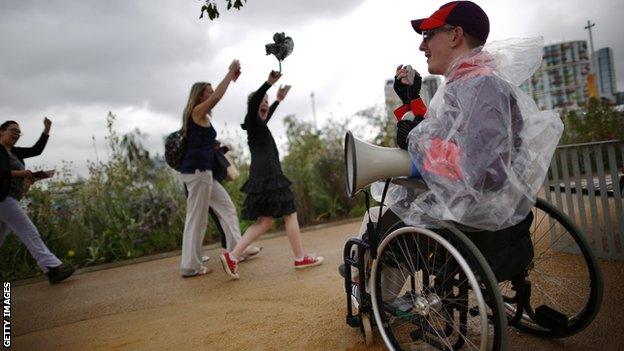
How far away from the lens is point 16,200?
457 centimetres

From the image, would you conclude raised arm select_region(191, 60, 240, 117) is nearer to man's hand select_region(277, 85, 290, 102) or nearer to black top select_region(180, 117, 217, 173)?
black top select_region(180, 117, 217, 173)

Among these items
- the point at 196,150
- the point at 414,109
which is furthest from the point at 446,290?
the point at 196,150

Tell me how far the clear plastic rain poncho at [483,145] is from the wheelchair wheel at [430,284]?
12 cm

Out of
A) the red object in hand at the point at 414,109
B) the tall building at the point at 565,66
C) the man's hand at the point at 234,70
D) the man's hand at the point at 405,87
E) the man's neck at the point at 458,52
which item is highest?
the tall building at the point at 565,66

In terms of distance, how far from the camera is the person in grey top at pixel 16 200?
432 centimetres

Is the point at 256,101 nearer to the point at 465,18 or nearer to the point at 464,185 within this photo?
the point at 465,18

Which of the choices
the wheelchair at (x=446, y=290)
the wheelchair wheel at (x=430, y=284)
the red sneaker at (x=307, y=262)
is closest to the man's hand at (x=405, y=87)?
the wheelchair at (x=446, y=290)

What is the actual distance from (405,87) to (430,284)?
1.06 m

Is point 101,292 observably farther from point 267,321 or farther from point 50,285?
point 267,321

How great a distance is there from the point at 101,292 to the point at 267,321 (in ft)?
7.60

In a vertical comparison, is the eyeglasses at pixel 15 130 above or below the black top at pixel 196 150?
above

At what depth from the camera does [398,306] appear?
6.71 ft

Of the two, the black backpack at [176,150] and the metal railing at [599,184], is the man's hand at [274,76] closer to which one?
the black backpack at [176,150]

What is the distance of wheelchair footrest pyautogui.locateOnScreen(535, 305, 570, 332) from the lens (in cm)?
201
